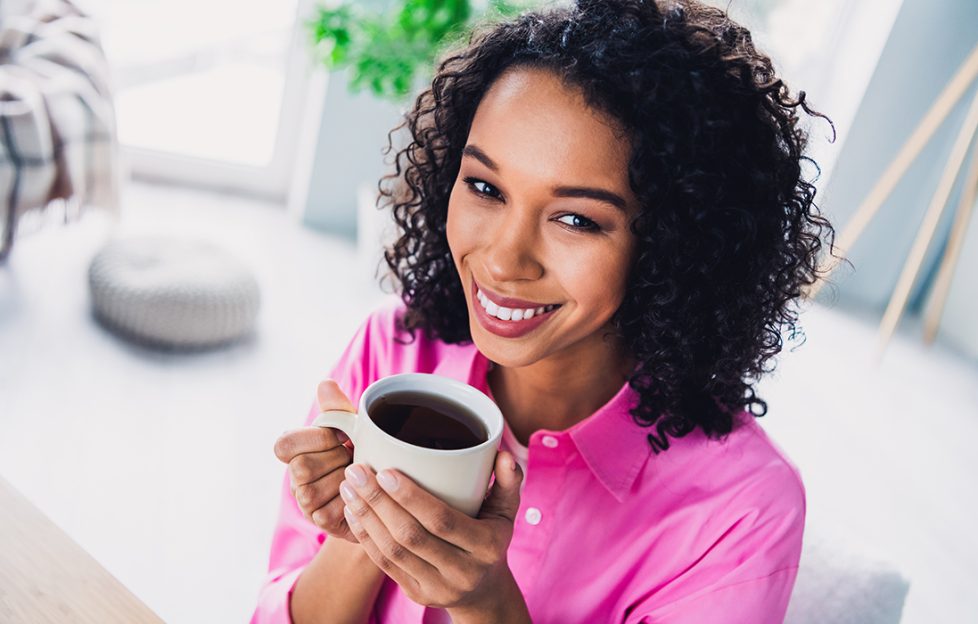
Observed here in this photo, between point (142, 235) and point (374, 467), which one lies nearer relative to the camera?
point (374, 467)

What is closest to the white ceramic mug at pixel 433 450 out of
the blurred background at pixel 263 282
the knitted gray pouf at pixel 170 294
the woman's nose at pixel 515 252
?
the woman's nose at pixel 515 252

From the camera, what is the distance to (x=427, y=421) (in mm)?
639

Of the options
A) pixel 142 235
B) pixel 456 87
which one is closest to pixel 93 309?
pixel 142 235

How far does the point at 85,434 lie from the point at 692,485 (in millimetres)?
1552

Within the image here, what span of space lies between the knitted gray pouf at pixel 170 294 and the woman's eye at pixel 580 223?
66.3 inches

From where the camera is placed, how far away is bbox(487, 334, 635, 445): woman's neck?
99 cm

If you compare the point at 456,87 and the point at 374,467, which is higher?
the point at 456,87

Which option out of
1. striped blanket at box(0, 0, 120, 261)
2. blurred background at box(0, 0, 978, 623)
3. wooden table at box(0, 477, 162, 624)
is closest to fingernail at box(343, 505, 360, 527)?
wooden table at box(0, 477, 162, 624)

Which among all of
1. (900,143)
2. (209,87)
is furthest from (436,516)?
(900,143)

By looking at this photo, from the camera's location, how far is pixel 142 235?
2.45 metres

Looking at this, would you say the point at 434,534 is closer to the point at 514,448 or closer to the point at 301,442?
the point at 301,442

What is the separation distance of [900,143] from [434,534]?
3754 millimetres

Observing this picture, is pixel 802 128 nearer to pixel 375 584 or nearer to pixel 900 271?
pixel 375 584

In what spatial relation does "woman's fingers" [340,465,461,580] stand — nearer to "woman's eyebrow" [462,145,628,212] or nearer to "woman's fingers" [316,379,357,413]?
"woman's fingers" [316,379,357,413]
